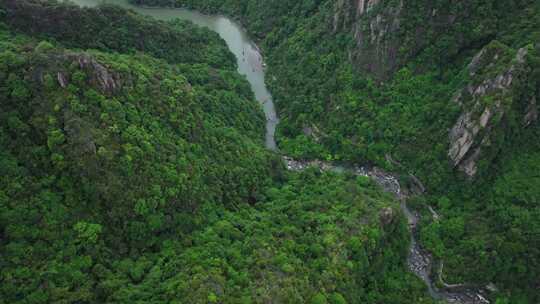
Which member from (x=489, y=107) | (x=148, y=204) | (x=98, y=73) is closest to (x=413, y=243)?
(x=489, y=107)

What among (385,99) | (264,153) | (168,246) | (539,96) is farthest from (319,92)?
(168,246)

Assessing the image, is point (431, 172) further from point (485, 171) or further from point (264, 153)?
point (264, 153)

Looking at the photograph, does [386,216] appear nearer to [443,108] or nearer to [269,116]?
[443,108]

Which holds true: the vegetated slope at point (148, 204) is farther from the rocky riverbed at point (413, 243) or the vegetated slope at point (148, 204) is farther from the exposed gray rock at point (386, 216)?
the rocky riverbed at point (413, 243)

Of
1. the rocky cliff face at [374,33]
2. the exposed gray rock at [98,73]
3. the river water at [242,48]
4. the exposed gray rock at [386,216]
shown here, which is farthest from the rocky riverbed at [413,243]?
the exposed gray rock at [98,73]

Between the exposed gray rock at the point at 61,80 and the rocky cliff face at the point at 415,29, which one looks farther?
the rocky cliff face at the point at 415,29
